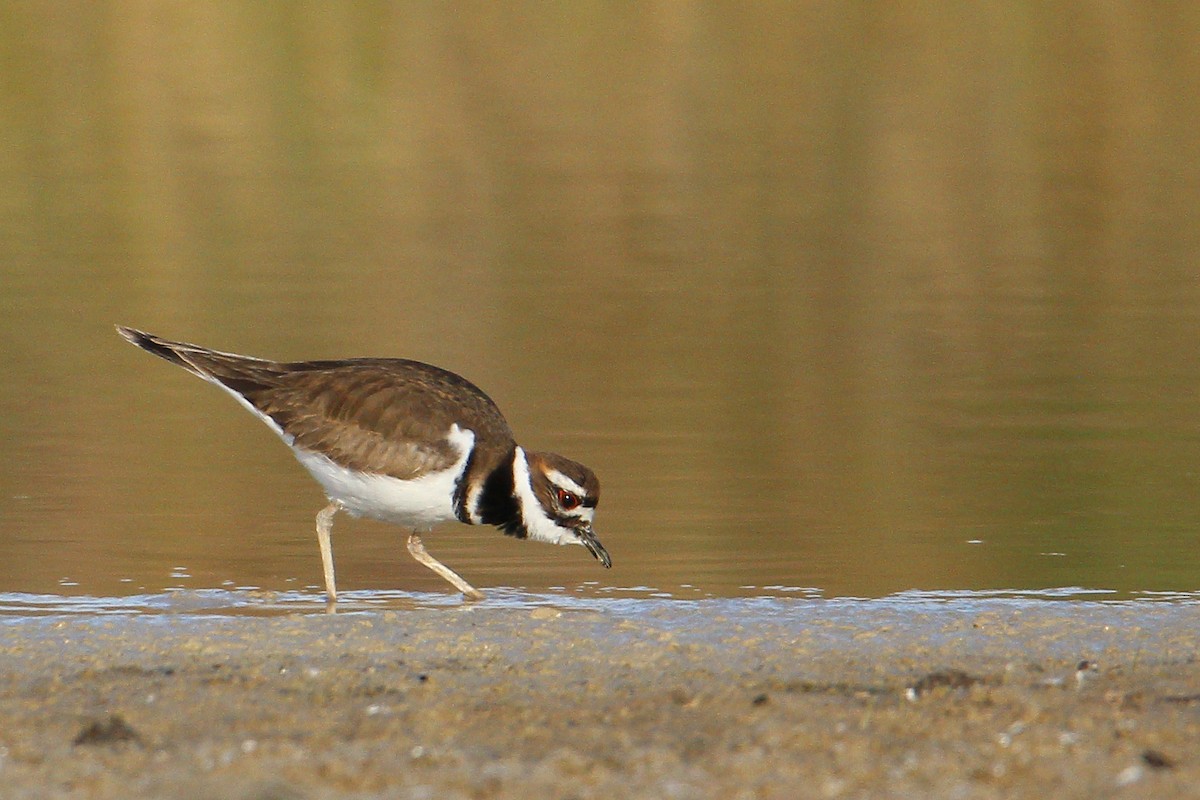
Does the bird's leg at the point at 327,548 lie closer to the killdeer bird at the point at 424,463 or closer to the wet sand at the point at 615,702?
the killdeer bird at the point at 424,463

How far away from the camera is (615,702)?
294 inches

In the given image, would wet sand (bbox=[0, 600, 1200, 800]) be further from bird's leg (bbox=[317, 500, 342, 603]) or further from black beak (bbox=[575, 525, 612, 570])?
bird's leg (bbox=[317, 500, 342, 603])

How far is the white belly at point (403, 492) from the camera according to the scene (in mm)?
10367

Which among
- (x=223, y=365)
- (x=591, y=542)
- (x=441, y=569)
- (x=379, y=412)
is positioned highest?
(x=223, y=365)

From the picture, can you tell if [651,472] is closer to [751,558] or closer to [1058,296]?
[751,558]

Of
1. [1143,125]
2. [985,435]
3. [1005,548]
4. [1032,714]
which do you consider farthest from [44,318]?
[1143,125]

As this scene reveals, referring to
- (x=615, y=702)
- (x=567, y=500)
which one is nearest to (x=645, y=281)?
(x=567, y=500)

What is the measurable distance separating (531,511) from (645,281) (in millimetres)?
12419

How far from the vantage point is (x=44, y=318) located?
2030 cm

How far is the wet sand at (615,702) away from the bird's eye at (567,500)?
62 cm

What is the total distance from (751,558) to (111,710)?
16.2 ft

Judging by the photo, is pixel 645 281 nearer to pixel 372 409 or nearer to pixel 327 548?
pixel 372 409

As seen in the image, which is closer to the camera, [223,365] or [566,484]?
[566,484]

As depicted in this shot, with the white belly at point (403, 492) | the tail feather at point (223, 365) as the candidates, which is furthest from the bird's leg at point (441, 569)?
the tail feather at point (223, 365)
